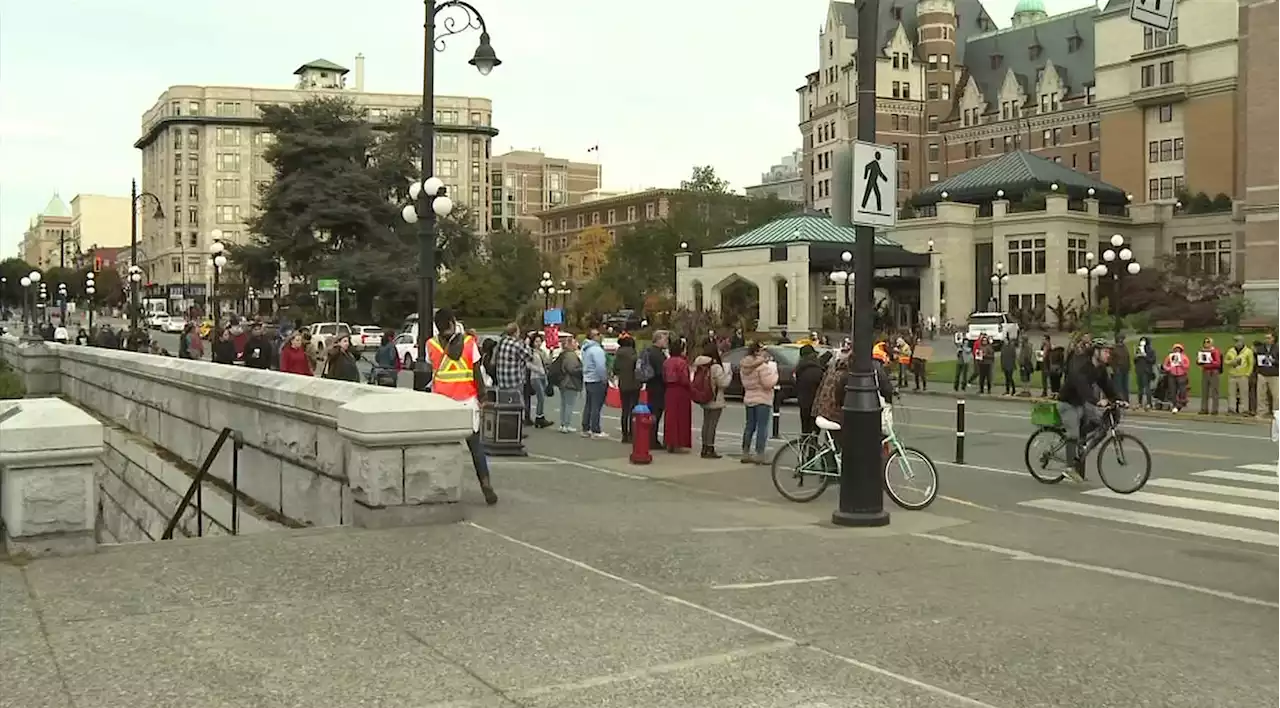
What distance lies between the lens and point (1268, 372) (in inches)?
950

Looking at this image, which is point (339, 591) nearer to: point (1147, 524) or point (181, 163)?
point (1147, 524)

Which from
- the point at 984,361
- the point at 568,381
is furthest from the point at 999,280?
the point at 568,381

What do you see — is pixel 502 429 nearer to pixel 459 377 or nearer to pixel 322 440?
pixel 459 377

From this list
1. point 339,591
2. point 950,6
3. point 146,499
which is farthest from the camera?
point 950,6

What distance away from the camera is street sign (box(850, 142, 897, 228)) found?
953 centimetres

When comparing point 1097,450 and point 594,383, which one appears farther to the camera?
point 594,383

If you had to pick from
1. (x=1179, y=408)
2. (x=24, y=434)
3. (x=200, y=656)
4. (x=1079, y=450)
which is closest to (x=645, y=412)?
(x=1079, y=450)

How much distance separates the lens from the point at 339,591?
6.51 m

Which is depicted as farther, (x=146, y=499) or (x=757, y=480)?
(x=146, y=499)

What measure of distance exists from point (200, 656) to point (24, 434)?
2954mm

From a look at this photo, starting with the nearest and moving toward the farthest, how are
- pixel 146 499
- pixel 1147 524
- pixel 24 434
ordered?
pixel 24 434
pixel 1147 524
pixel 146 499

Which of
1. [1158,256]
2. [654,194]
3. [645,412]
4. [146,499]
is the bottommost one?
[146,499]

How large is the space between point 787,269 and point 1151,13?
55050mm

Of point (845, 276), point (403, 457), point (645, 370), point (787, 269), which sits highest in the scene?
point (787, 269)
